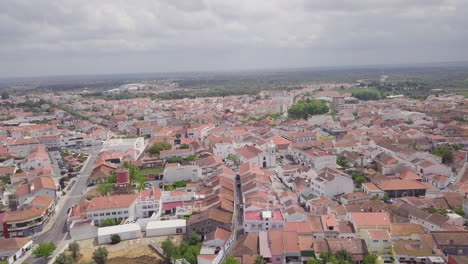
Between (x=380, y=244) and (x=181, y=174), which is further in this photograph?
(x=181, y=174)

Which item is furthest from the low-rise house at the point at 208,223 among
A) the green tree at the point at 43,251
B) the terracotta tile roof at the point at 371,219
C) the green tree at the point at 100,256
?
the green tree at the point at 43,251

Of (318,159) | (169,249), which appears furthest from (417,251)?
(318,159)

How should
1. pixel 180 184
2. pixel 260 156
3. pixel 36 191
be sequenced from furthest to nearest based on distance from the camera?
pixel 260 156
pixel 180 184
pixel 36 191

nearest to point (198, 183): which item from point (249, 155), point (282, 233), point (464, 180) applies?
point (249, 155)

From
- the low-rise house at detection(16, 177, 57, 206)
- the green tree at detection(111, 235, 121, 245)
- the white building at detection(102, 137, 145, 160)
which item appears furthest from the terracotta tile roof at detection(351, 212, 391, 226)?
the white building at detection(102, 137, 145, 160)

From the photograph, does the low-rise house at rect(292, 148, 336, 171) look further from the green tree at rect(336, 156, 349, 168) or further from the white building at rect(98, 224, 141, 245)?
the white building at rect(98, 224, 141, 245)

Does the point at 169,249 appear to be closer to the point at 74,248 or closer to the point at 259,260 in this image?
the point at 259,260

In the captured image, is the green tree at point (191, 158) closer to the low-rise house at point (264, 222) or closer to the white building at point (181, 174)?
the white building at point (181, 174)
